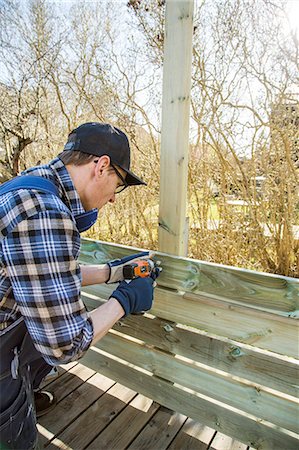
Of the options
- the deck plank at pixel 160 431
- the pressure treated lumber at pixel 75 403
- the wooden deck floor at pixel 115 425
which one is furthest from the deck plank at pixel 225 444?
the pressure treated lumber at pixel 75 403

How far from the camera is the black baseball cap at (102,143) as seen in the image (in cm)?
105

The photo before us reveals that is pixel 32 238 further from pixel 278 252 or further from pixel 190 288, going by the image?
pixel 278 252

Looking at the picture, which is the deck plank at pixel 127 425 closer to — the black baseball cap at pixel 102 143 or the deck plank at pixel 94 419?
the deck plank at pixel 94 419

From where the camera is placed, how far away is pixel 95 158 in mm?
1054

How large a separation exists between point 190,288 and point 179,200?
438mm

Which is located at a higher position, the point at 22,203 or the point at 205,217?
the point at 22,203

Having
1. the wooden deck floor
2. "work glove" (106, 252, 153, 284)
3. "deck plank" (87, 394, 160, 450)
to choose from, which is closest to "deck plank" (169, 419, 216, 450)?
the wooden deck floor

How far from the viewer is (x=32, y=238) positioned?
2.75 feet

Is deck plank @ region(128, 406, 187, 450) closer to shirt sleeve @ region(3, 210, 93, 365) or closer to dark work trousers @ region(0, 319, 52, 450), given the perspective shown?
dark work trousers @ region(0, 319, 52, 450)

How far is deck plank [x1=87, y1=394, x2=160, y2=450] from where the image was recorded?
147 centimetres

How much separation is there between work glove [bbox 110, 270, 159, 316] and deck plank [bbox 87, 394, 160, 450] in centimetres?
79

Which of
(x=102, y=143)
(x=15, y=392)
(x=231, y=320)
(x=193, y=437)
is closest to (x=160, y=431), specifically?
(x=193, y=437)

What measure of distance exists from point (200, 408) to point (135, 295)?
84 centimetres

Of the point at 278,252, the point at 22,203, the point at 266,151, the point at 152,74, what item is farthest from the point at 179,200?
the point at 152,74
